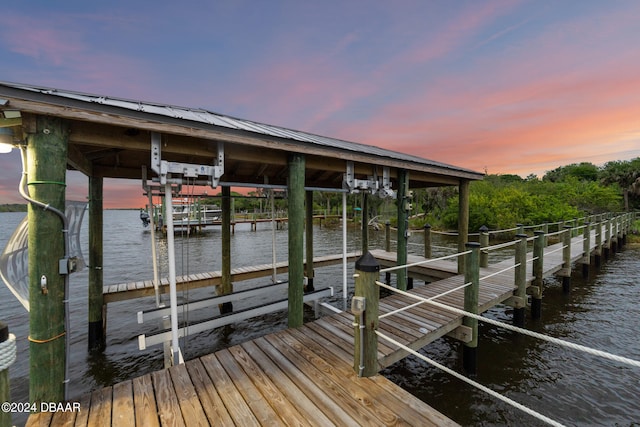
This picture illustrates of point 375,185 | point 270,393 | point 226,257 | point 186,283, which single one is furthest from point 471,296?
point 186,283

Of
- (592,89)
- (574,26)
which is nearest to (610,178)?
(592,89)

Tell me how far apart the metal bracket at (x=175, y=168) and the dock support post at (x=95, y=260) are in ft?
9.85

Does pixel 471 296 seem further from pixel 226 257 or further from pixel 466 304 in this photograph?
pixel 226 257

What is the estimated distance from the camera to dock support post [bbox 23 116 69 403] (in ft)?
7.37

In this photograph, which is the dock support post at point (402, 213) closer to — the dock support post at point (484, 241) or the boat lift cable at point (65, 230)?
the dock support post at point (484, 241)

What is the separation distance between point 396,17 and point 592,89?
8352mm

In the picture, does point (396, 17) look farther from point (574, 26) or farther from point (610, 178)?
point (610, 178)

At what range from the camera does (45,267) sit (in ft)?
7.50

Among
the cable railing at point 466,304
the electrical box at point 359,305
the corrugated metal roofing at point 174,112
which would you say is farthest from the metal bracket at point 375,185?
the electrical box at point 359,305

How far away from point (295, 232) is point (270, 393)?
7.03 ft

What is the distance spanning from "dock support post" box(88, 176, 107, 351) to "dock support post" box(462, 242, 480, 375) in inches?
283

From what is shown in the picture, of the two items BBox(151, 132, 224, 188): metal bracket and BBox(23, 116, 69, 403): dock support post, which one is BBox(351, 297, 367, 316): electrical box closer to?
BBox(151, 132, 224, 188): metal bracket

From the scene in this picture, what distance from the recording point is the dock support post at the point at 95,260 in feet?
16.5

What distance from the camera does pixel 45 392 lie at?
225 cm
